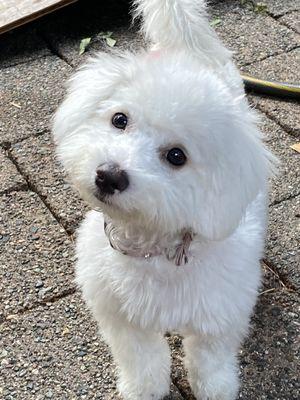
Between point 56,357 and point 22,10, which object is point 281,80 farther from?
point 56,357

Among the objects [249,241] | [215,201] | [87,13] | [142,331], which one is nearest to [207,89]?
[215,201]

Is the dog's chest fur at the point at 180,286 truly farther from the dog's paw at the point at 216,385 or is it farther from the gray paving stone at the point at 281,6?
the gray paving stone at the point at 281,6

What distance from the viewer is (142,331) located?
1981 millimetres

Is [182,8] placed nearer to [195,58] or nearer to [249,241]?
[195,58]

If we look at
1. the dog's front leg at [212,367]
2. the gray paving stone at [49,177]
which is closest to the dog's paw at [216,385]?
the dog's front leg at [212,367]

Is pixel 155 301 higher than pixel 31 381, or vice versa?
pixel 155 301

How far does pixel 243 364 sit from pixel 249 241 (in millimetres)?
456

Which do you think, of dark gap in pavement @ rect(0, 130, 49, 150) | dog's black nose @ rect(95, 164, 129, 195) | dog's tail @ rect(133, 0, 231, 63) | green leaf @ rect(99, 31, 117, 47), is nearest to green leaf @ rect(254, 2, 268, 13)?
green leaf @ rect(99, 31, 117, 47)

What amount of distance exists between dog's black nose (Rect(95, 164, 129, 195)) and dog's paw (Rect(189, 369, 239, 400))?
771 mm

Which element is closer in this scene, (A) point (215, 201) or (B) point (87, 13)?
(A) point (215, 201)

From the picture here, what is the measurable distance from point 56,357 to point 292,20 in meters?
2.40

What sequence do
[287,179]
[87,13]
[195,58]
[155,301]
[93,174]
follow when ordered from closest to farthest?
[93,174] < [155,301] < [195,58] < [287,179] < [87,13]

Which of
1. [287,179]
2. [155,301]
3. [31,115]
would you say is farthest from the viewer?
[31,115]

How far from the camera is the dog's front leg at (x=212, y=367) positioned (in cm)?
201
